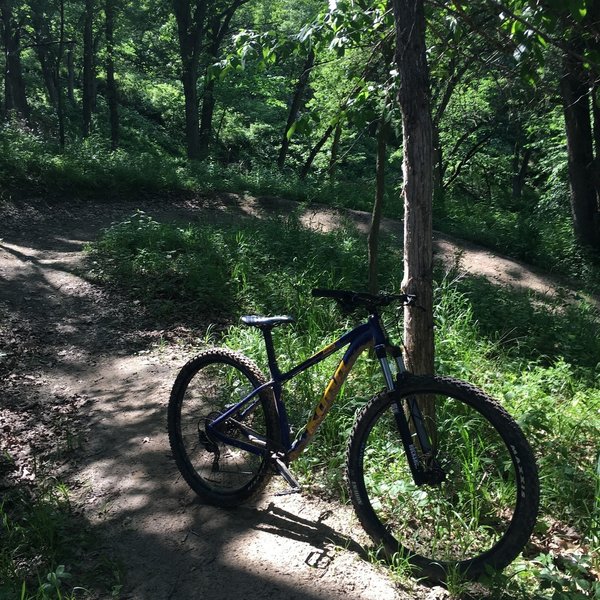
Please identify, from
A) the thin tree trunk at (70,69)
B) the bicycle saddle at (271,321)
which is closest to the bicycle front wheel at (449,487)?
the bicycle saddle at (271,321)

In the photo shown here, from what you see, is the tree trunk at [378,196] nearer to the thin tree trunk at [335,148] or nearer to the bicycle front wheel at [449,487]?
the thin tree trunk at [335,148]

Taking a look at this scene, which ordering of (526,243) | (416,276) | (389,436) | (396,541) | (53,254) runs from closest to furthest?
(396,541) < (416,276) < (389,436) < (53,254) < (526,243)

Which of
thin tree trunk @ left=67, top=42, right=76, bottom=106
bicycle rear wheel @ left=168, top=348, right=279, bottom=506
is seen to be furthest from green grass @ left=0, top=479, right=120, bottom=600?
thin tree trunk @ left=67, top=42, right=76, bottom=106

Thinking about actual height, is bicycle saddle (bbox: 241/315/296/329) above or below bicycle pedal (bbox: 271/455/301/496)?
above

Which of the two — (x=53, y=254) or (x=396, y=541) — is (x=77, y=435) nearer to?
(x=396, y=541)

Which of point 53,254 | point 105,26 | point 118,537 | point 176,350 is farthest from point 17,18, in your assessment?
point 118,537

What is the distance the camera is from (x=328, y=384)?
10.4ft

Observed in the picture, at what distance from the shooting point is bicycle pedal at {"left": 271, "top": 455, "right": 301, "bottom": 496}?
123 inches

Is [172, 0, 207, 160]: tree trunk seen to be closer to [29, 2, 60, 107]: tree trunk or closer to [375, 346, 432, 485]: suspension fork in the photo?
[29, 2, 60, 107]: tree trunk

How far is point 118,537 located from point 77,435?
1.29 m

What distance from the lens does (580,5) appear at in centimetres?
247

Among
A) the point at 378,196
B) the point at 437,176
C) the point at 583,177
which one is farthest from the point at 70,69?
the point at 378,196

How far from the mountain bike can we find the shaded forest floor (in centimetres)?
22

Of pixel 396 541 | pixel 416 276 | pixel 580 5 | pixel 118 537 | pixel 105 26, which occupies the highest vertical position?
pixel 105 26
